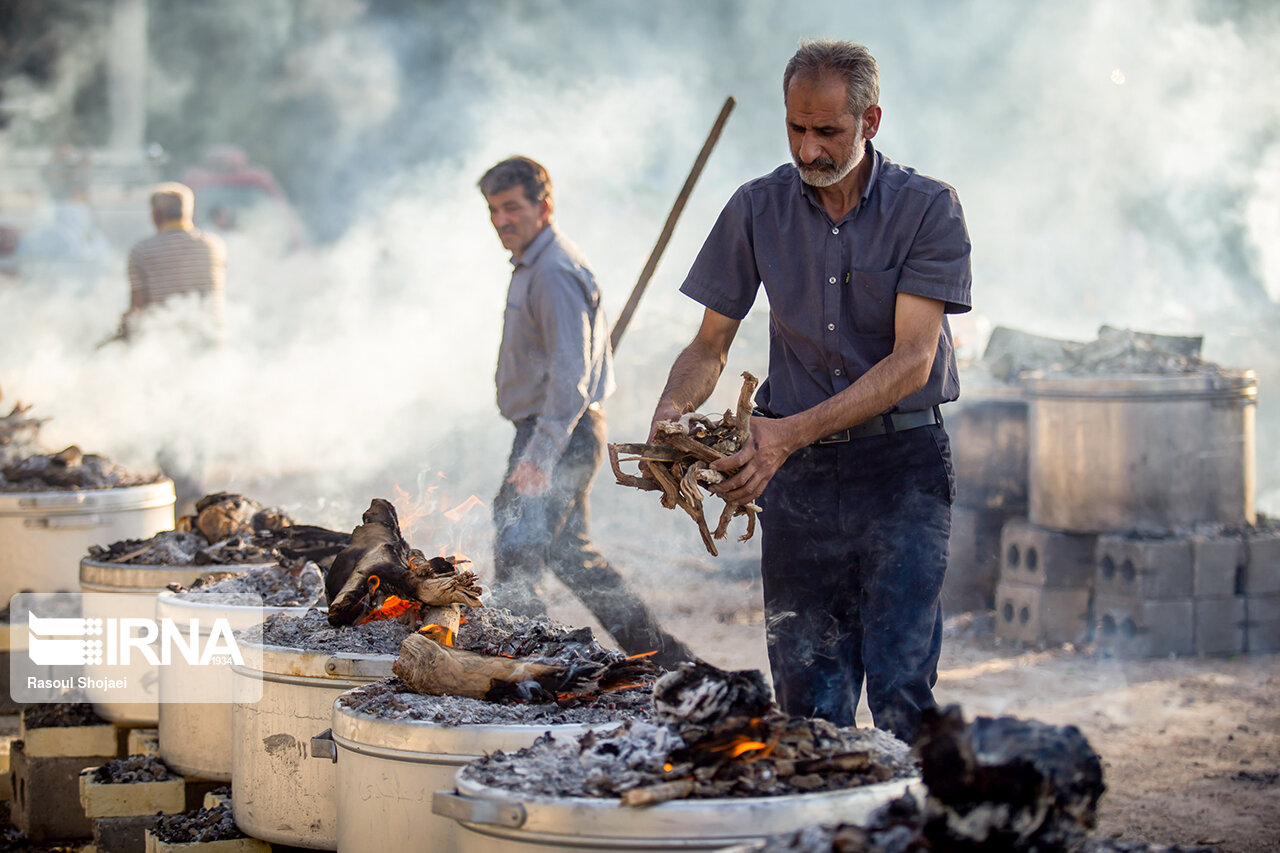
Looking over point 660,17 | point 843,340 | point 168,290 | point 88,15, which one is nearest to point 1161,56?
point 660,17

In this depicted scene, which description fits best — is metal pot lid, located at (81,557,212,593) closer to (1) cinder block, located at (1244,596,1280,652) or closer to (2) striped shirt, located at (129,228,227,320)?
(2) striped shirt, located at (129,228,227,320)

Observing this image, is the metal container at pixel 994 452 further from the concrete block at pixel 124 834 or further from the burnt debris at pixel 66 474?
the concrete block at pixel 124 834

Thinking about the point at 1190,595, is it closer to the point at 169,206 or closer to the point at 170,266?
the point at 170,266

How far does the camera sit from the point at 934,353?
9.51 ft

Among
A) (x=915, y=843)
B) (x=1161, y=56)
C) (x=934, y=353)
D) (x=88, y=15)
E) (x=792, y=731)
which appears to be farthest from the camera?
(x=88, y=15)

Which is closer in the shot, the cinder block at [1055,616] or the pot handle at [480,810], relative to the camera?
the pot handle at [480,810]

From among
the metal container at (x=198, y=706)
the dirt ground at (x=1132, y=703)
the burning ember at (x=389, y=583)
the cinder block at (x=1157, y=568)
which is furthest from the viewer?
the cinder block at (x=1157, y=568)

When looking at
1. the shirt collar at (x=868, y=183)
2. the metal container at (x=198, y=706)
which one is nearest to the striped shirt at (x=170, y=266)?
the metal container at (x=198, y=706)

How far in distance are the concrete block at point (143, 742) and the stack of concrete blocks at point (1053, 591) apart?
473 centimetres

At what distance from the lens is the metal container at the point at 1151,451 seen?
6766 millimetres

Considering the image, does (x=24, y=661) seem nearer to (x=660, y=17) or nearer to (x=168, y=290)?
(x=168, y=290)

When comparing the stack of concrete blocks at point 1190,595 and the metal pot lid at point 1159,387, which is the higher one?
the metal pot lid at point 1159,387

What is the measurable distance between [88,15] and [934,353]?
19249 mm

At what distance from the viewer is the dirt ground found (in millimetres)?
4426
